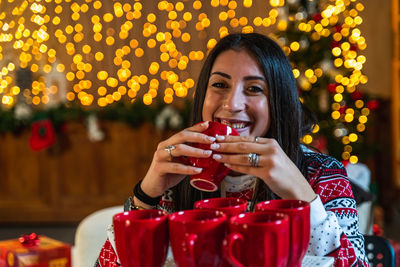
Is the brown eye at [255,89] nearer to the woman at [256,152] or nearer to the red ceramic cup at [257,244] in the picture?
the woman at [256,152]

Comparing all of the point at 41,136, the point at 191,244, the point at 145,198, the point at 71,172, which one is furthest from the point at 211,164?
the point at 71,172

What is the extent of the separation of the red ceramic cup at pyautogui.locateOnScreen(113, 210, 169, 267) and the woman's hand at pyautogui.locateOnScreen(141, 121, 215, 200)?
0.86 ft

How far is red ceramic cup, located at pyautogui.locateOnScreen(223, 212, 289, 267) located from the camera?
609mm

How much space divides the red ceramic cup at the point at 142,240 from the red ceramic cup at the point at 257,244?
96mm

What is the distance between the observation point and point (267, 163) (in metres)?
Result: 0.86

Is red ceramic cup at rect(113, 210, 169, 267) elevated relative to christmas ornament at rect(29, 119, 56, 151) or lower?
elevated

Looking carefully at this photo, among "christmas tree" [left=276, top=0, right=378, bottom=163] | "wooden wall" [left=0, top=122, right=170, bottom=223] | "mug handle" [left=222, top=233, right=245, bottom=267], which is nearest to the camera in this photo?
"mug handle" [left=222, top=233, right=245, bottom=267]

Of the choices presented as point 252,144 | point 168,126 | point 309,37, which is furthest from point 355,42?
point 252,144

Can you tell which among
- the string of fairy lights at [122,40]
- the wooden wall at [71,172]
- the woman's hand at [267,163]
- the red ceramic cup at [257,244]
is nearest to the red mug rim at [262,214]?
the red ceramic cup at [257,244]

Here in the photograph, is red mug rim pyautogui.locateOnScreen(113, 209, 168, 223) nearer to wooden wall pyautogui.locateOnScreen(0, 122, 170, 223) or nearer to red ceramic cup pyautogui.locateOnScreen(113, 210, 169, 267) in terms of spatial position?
red ceramic cup pyautogui.locateOnScreen(113, 210, 169, 267)

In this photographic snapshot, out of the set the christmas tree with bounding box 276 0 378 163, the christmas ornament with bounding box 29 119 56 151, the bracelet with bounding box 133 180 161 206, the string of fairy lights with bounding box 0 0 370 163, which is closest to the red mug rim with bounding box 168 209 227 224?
the bracelet with bounding box 133 180 161 206

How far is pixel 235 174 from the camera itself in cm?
130

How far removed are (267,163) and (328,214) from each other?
159 mm

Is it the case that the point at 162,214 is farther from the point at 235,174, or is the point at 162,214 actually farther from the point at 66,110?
the point at 66,110
